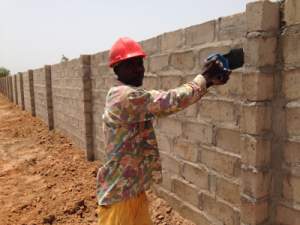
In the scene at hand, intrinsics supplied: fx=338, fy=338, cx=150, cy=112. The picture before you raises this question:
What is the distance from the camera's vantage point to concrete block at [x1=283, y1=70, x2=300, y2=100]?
2.26 metres

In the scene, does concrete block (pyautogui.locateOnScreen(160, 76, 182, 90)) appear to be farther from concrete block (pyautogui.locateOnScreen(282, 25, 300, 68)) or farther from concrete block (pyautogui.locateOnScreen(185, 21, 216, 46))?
concrete block (pyautogui.locateOnScreen(282, 25, 300, 68))

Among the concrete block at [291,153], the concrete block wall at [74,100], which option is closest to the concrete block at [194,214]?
the concrete block at [291,153]

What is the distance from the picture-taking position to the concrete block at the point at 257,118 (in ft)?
7.88

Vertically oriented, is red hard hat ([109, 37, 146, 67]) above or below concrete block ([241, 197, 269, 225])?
above

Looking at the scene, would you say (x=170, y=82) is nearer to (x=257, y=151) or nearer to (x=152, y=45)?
(x=152, y=45)

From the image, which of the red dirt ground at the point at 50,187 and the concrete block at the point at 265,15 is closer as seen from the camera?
the concrete block at the point at 265,15

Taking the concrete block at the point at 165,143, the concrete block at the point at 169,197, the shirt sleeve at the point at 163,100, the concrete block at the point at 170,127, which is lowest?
the concrete block at the point at 169,197

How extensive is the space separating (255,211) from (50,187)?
3.95 m

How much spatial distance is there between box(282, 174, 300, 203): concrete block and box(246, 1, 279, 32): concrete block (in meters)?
1.05

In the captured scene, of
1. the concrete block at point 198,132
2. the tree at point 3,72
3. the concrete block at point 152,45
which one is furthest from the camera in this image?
the tree at point 3,72

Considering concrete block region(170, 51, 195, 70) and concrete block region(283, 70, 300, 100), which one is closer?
concrete block region(283, 70, 300, 100)

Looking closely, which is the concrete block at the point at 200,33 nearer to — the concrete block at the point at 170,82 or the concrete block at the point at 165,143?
the concrete block at the point at 170,82

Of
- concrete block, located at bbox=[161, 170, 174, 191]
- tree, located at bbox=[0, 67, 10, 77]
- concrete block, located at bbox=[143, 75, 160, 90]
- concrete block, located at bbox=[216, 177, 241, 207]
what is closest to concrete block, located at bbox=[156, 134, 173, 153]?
concrete block, located at bbox=[161, 170, 174, 191]

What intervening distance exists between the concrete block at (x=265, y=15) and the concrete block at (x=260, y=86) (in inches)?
12.9
